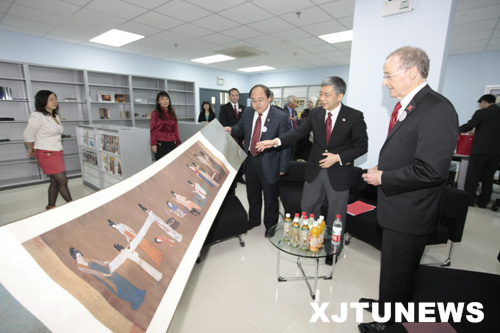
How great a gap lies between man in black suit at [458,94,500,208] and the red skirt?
576 centimetres

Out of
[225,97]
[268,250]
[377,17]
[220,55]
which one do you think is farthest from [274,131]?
[225,97]

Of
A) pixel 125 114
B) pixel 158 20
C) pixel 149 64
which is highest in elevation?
pixel 158 20

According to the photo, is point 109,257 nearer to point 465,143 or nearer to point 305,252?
point 305,252

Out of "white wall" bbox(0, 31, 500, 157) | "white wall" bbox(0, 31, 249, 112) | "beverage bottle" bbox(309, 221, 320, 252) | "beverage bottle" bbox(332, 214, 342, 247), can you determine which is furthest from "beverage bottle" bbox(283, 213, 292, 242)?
"white wall" bbox(0, 31, 249, 112)

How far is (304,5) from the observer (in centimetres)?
352

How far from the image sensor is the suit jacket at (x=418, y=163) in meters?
1.14

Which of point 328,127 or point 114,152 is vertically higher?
point 328,127

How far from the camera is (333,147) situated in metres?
2.02

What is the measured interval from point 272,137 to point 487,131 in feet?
11.6

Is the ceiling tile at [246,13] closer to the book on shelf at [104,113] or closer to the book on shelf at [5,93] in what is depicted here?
the book on shelf at [104,113]

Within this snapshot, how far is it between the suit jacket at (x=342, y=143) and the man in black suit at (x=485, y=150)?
2.96 meters

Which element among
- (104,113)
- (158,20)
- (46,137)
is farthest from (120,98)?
(46,137)

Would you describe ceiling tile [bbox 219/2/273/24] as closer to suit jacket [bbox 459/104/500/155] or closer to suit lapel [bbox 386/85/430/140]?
suit lapel [bbox 386/85/430/140]

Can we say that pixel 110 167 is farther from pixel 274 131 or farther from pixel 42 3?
pixel 274 131
